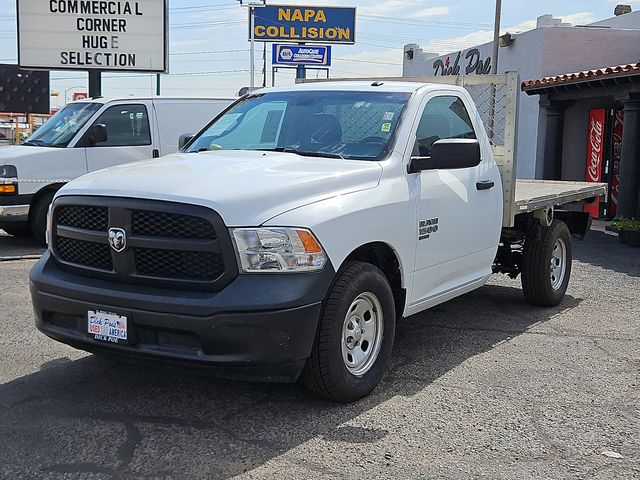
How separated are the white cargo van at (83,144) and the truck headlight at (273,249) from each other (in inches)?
287

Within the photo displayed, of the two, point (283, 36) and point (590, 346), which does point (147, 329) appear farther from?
point (283, 36)

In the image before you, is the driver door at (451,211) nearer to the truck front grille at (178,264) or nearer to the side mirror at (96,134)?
the truck front grille at (178,264)

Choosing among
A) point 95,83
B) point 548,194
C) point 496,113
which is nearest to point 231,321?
A: point 496,113

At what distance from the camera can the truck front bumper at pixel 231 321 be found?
4.09 m

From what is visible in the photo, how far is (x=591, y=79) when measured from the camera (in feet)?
48.0

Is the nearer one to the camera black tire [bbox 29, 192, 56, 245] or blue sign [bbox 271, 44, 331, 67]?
black tire [bbox 29, 192, 56, 245]

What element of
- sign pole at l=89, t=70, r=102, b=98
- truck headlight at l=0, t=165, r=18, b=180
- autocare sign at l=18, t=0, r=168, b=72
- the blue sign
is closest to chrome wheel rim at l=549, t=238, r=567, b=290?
truck headlight at l=0, t=165, r=18, b=180

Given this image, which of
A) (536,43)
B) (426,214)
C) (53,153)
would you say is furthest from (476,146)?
(536,43)

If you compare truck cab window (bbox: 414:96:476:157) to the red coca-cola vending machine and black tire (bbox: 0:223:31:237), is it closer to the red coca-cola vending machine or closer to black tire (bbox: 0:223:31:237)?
black tire (bbox: 0:223:31:237)

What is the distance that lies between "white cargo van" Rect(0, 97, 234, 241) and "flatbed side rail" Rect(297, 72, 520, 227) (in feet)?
17.5

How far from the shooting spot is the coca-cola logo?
656 inches

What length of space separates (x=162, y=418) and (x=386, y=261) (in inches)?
68.0

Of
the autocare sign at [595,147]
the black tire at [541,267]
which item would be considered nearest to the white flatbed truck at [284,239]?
the black tire at [541,267]

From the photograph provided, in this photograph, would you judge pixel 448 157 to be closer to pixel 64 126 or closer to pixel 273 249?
pixel 273 249
